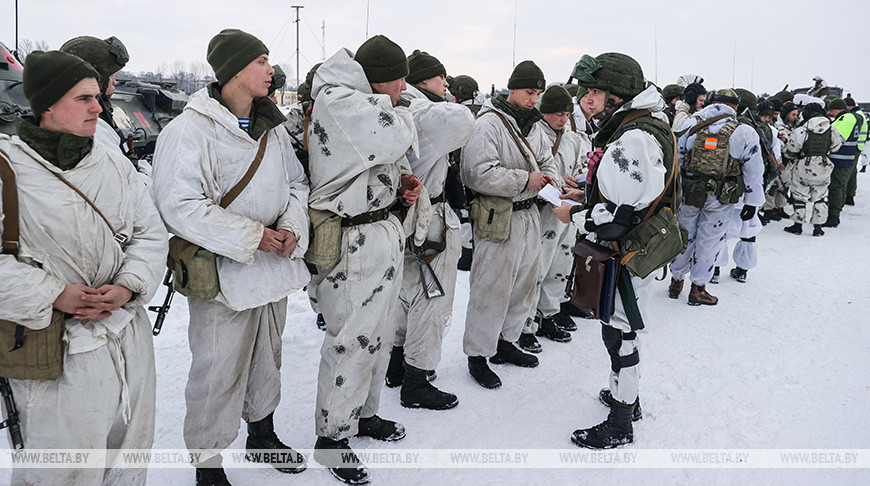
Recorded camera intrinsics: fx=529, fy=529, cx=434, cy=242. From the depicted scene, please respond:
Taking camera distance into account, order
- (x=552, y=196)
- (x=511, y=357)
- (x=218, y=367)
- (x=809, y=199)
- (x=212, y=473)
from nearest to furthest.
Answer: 1. (x=218, y=367)
2. (x=212, y=473)
3. (x=552, y=196)
4. (x=511, y=357)
5. (x=809, y=199)

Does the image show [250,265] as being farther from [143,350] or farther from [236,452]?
[236,452]

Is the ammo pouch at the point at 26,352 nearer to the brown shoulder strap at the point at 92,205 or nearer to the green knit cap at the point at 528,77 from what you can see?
the brown shoulder strap at the point at 92,205

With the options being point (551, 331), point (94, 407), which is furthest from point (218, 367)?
point (551, 331)

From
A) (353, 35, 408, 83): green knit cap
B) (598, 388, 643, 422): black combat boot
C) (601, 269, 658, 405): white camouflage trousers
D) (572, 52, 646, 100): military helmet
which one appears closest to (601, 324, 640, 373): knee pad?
(601, 269, 658, 405): white camouflage trousers

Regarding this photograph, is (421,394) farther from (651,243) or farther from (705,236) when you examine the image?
(705,236)

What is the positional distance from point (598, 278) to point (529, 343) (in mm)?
1511

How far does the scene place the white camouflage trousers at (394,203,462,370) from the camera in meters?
3.45

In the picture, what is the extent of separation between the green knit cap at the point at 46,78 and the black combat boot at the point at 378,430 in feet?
7.27

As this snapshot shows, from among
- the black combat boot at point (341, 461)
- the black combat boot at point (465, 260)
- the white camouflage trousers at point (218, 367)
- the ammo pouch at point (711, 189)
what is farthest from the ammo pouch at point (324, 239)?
the ammo pouch at point (711, 189)

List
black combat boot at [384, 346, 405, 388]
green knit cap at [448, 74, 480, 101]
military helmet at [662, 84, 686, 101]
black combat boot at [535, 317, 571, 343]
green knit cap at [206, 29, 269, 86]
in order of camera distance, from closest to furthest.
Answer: green knit cap at [206, 29, 269, 86] < black combat boot at [384, 346, 405, 388] < black combat boot at [535, 317, 571, 343] < green knit cap at [448, 74, 480, 101] < military helmet at [662, 84, 686, 101]

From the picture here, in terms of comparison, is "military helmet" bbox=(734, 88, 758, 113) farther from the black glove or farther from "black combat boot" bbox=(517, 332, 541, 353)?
"black combat boot" bbox=(517, 332, 541, 353)

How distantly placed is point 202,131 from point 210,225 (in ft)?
1.37

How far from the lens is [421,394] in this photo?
3.50 metres

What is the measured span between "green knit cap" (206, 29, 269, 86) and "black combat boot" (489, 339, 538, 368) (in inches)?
110
